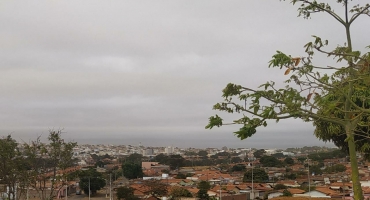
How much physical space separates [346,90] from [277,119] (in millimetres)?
912

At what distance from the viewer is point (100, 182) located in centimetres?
2917

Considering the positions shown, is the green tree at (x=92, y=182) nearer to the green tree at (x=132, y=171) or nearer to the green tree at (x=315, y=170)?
the green tree at (x=132, y=171)

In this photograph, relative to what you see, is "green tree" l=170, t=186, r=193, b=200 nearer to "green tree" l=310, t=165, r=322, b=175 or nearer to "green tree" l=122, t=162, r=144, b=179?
"green tree" l=122, t=162, r=144, b=179

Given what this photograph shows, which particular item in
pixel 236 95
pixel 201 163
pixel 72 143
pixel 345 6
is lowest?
pixel 201 163

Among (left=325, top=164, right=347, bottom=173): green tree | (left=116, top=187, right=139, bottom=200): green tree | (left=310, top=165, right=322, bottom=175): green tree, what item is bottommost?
(left=310, top=165, right=322, bottom=175): green tree

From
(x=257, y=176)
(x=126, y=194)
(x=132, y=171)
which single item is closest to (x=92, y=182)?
(x=126, y=194)

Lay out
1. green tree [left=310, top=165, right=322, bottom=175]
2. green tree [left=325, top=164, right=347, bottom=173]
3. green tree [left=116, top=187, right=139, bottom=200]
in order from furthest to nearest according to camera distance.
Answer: green tree [left=310, top=165, right=322, bottom=175], green tree [left=325, top=164, right=347, bottom=173], green tree [left=116, top=187, right=139, bottom=200]

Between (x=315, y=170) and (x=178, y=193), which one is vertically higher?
(x=178, y=193)

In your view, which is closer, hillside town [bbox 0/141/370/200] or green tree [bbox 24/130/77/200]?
green tree [bbox 24/130/77/200]

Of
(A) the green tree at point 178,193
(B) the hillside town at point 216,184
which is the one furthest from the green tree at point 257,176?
(A) the green tree at point 178,193

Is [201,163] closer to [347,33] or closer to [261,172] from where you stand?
[261,172]

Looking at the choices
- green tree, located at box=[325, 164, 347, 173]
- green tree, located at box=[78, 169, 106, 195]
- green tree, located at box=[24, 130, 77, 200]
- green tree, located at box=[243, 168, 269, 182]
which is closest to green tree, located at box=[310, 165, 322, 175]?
green tree, located at box=[325, 164, 347, 173]

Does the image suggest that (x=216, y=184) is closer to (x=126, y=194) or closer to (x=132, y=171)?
(x=126, y=194)

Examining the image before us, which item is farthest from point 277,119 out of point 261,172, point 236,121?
point 261,172
